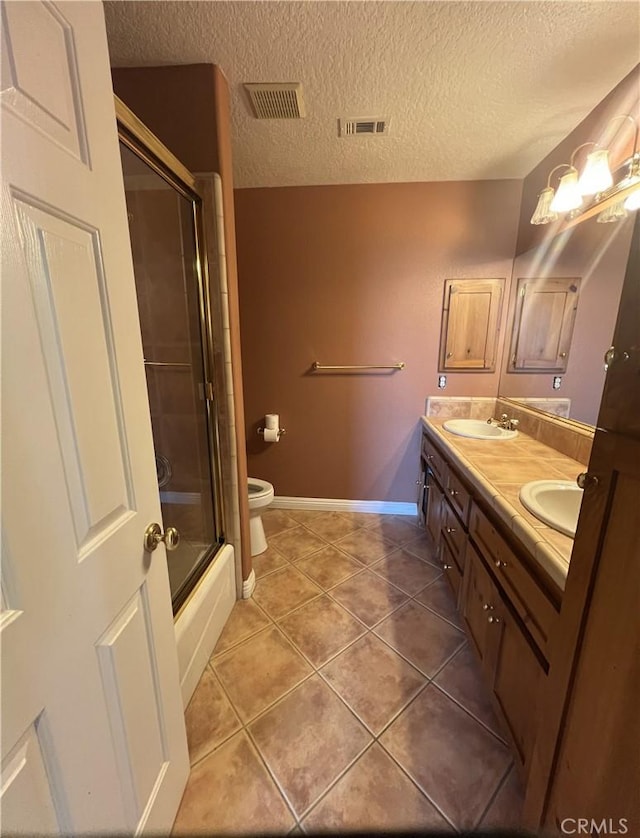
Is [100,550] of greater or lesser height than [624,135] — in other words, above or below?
below

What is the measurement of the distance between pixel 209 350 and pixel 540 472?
1618mm

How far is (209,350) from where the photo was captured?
5.17 ft

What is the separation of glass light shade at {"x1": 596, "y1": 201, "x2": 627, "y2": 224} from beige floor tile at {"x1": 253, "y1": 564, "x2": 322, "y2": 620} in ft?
7.63

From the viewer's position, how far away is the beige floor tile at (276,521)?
2.55 metres

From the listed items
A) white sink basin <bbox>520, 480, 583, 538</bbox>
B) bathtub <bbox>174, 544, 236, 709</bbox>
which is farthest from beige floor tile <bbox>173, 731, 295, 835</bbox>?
white sink basin <bbox>520, 480, 583, 538</bbox>

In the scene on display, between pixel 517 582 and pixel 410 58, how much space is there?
6.44ft

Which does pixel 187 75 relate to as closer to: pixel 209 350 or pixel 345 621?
pixel 209 350

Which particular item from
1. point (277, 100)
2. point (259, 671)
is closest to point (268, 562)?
point (259, 671)

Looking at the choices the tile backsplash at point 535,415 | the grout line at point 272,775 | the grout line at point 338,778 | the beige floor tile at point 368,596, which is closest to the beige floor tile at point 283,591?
the beige floor tile at point 368,596

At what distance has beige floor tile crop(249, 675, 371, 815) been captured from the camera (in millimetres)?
1052

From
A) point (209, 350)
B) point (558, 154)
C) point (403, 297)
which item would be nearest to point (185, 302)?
point (209, 350)

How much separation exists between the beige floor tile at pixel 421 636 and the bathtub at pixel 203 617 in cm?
77

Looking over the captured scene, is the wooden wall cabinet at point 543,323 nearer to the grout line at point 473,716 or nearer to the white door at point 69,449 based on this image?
the grout line at point 473,716

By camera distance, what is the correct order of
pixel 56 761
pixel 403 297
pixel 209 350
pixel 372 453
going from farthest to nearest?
pixel 372 453, pixel 403 297, pixel 209 350, pixel 56 761
